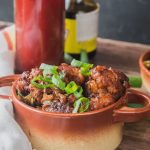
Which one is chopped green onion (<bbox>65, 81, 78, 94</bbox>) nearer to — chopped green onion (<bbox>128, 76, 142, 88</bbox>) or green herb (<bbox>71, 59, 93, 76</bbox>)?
green herb (<bbox>71, 59, 93, 76</bbox>)

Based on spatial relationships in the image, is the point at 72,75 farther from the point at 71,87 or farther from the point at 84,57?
the point at 84,57

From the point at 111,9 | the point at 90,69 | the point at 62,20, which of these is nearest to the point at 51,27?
the point at 62,20

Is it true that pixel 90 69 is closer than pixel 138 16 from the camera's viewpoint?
Yes

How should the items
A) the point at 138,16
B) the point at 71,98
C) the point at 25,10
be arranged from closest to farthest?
1. the point at 71,98
2. the point at 25,10
3. the point at 138,16

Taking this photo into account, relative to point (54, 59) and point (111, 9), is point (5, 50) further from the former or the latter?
point (111, 9)

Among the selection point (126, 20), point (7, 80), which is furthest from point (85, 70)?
point (126, 20)

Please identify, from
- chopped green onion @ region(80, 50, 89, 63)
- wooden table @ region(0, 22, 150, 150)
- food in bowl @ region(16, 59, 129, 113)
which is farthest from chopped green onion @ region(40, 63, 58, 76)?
chopped green onion @ region(80, 50, 89, 63)
